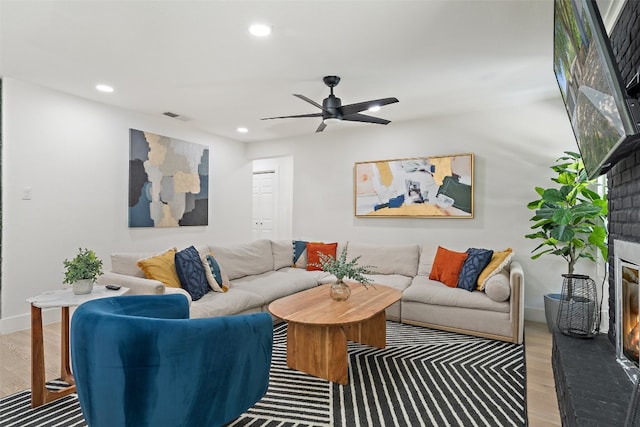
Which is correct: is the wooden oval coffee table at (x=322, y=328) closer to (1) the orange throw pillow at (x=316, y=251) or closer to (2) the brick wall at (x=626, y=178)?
(2) the brick wall at (x=626, y=178)

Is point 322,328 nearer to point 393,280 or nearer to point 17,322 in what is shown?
point 393,280

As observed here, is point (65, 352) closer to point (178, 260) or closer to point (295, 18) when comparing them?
point (178, 260)

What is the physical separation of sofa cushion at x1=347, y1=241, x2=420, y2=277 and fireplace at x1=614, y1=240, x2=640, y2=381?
2.51 m

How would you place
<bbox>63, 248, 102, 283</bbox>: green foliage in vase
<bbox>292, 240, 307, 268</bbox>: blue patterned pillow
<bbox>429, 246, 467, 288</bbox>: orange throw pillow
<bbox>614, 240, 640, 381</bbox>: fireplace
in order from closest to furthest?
<bbox>614, 240, 640, 381</bbox>: fireplace, <bbox>63, 248, 102, 283</bbox>: green foliage in vase, <bbox>429, 246, 467, 288</bbox>: orange throw pillow, <bbox>292, 240, 307, 268</bbox>: blue patterned pillow

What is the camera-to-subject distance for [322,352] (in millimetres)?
2441

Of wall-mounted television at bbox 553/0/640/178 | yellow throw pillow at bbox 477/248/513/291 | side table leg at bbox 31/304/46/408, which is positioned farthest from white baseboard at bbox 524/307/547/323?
side table leg at bbox 31/304/46/408

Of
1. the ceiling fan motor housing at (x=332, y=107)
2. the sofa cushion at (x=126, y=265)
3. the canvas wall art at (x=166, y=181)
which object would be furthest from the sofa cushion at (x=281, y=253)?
the ceiling fan motor housing at (x=332, y=107)

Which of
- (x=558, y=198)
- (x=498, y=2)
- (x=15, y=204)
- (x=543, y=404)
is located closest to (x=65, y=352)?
(x=15, y=204)

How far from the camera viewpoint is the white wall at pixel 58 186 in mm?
3439

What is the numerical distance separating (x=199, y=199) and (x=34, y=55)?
2.65 meters

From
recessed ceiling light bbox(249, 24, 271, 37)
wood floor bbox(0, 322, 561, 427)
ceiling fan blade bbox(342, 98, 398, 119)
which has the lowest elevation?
wood floor bbox(0, 322, 561, 427)

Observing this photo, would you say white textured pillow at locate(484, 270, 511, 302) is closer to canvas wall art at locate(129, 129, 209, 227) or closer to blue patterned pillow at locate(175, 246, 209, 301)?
blue patterned pillow at locate(175, 246, 209, 301)

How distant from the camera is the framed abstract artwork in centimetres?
439

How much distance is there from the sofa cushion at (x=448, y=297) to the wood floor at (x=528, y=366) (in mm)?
444
